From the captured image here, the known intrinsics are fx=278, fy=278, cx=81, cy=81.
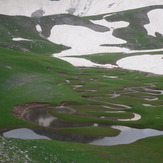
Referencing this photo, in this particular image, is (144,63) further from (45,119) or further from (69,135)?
(69,135)

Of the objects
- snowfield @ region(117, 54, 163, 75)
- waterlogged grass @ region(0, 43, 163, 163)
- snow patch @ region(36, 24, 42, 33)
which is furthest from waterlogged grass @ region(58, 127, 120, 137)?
snow patch @ region(36, 24, 42, 33)

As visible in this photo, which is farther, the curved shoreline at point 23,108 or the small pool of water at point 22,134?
the curved shoreline at point 23,108

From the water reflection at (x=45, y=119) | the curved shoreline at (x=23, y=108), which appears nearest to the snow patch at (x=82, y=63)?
the curved shoreline at (x=23, y=108)

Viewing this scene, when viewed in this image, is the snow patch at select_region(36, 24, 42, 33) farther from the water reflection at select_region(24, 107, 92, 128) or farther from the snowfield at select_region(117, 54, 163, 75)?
the water reflection at select_region(24, 107, 92, 128)

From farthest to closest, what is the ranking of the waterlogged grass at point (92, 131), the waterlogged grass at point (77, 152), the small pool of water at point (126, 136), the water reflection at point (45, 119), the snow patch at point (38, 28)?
1. the snow patch at point (38, 28)
2. the water reflection at point (45, 119)
3. the waterlogged grass at point (92, 131)
4. the small pool of water at point (126, 136)
5. the waterlogged grass at point (77, 152)

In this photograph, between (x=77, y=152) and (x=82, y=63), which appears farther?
(x=82, y=63)

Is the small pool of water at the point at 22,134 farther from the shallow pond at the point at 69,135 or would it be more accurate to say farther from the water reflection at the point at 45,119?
the water reflection at the point at 45,119

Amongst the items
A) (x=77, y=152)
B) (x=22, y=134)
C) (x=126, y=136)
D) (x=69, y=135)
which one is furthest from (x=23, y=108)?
(x=77, y=152)

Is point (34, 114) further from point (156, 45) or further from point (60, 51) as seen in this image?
point (156, 45)

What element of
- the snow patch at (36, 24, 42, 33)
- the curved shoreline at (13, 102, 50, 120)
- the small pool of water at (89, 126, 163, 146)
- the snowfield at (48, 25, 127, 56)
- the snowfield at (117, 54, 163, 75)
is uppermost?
the snow patch at (36, 24, 42, 33)
